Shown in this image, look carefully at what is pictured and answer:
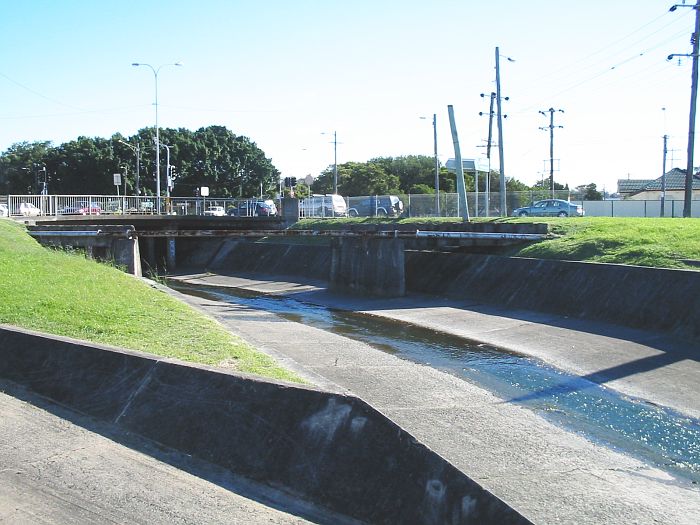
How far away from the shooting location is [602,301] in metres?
20.0

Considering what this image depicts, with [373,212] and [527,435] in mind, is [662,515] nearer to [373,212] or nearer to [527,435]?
[527,435]

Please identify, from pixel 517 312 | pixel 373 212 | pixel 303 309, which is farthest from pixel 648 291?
pixel 373 212

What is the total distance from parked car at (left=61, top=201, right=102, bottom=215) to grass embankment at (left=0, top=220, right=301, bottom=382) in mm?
34536

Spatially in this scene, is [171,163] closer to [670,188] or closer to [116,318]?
[670,188]

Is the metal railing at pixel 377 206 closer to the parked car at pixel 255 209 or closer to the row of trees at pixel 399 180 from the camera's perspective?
the parked car at pixel 255 209

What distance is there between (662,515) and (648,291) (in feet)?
44.0

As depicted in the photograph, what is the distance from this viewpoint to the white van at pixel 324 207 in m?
59.2

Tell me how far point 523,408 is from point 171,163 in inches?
3799

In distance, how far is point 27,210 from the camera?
142ft

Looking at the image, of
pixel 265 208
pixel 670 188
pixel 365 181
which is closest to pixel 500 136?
pixel 265 208

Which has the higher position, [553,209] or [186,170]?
[186,170]

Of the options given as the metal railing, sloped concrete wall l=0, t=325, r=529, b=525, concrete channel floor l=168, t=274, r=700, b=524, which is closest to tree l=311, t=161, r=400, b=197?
the metal railing

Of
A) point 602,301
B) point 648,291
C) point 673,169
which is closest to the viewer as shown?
point 648,291

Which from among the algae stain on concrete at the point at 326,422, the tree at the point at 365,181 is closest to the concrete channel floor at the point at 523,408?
the algae stain on concrete at the point at 326,422
